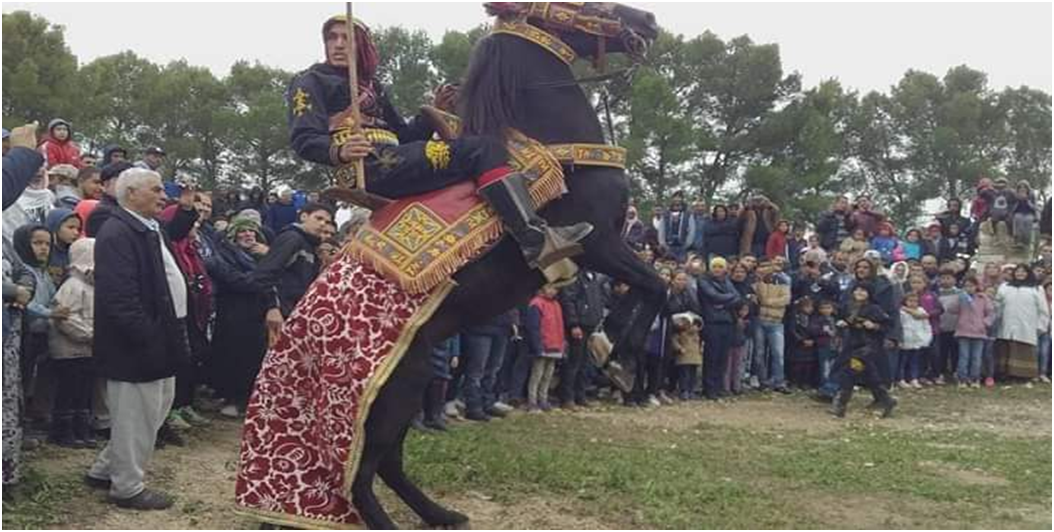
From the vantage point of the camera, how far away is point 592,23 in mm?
5344

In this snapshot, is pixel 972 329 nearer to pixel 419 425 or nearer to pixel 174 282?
pixel 419 425

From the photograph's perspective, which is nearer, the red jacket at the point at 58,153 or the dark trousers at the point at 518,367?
the red jacket at the point at 58,153

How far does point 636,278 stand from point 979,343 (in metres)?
11.7

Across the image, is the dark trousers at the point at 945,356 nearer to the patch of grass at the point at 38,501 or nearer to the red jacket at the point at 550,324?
the red jacket at the point at 550,324

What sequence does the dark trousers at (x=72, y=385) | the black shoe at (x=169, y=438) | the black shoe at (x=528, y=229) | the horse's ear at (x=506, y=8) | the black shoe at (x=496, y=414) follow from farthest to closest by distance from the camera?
the black shoe at (x=496, y=414) < the black shoe at (x=169, y=438) < the dark trousers at (x=72, y=385) < the horse's ear at (x=506, y=8) < the black shoe at (x=528, y=229)

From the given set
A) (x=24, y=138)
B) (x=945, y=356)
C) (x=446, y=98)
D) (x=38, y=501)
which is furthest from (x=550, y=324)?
(x=945, y=356)

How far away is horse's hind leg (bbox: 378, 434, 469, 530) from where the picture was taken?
514 centimetres

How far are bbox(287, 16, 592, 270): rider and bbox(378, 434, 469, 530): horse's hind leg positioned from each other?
123 centimetres

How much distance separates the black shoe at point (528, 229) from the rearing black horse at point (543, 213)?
0.74 ft

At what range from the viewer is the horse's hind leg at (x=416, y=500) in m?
5.14

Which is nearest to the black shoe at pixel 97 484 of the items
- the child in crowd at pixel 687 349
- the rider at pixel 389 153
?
the rider at pixel 389 153

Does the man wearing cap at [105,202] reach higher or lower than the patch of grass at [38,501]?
higher

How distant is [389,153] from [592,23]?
4.04 ft

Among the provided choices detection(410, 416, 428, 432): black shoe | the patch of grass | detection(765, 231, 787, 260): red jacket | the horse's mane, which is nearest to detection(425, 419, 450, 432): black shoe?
detection(410, 416, 428, 432): black shoe
